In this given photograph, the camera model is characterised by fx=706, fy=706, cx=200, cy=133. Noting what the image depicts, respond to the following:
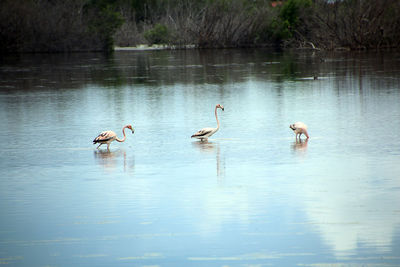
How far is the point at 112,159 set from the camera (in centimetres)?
975

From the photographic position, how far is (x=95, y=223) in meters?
6.57

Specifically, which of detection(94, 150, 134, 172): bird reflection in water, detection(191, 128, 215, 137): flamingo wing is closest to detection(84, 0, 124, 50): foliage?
detection(191, 128, 215, 137): flamingo wing

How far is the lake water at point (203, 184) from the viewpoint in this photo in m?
5.84

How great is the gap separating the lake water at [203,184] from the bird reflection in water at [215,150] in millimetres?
29

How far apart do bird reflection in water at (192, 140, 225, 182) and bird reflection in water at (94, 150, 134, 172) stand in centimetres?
112

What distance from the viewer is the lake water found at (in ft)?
19.2

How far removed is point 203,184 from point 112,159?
7.28 feet

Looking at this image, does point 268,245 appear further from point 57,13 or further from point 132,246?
point 57,13

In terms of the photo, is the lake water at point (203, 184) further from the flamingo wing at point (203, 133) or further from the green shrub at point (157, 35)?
the green shrub at point (157, 35)

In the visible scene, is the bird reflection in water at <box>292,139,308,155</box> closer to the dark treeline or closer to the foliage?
the dark treeline

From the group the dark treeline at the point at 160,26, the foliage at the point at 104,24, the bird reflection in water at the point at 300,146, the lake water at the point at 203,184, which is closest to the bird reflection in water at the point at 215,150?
the lake water at the point at 203,184

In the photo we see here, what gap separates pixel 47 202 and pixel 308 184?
282 cm

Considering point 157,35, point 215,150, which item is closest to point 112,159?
point 215,150

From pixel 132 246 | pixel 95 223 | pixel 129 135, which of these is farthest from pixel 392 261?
pixel 129 135
